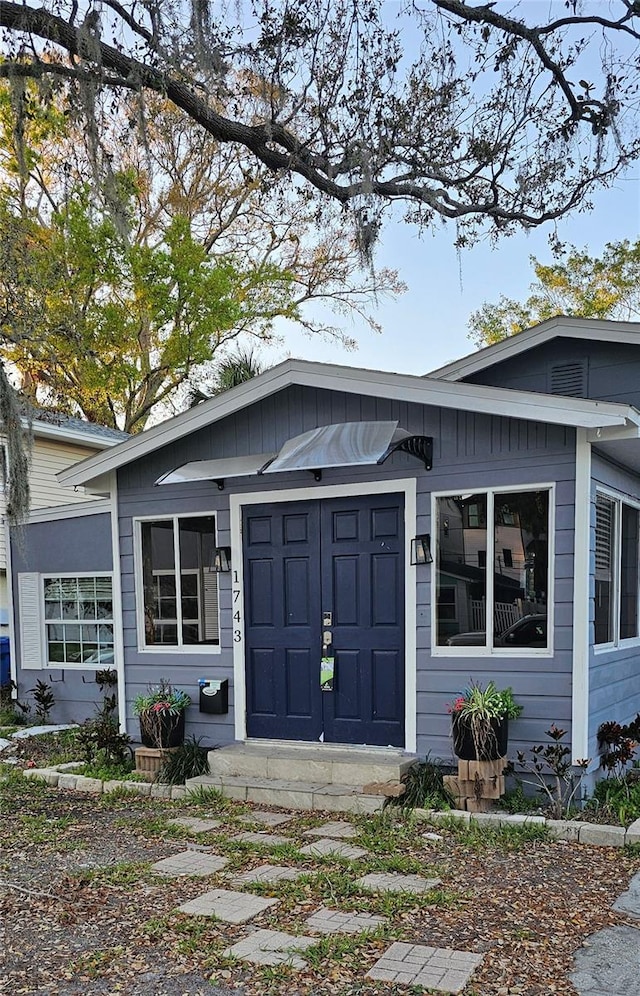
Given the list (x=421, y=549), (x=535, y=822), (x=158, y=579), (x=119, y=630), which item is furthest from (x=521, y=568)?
(x=119, y=630)

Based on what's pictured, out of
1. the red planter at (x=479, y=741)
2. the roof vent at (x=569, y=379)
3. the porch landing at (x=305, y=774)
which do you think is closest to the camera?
the red planter at (x=479, y=741)

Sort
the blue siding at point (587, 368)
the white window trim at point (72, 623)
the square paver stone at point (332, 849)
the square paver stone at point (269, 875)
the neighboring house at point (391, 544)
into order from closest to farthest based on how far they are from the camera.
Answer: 1. the square paver stone at point (269, 875)
2. the square paver stone at point (332, 849)
3. the neighboring house at point (391, 544)
4. the blue siding at point (587, 368)
5. the white window trim at point (72, 623)

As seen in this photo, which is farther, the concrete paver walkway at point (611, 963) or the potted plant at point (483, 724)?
the potted plant at point (483, 724)

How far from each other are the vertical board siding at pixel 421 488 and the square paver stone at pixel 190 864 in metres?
1.91

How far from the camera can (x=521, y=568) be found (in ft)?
19.2

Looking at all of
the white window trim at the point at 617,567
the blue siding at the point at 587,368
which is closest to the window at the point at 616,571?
the white window trim at the point at 617,567

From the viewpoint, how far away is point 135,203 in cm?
1631

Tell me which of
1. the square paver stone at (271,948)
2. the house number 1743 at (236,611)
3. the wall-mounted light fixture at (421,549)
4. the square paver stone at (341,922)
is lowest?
the square paver stone at (341,922)

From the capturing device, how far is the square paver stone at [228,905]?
4055 millimetres

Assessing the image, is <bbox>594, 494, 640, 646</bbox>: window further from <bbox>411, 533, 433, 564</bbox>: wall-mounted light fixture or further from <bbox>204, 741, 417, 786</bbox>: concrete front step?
<bbox>204, 741, 417, 786</bbox>: concrete front step

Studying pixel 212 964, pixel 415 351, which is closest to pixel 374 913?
pixel 212 964

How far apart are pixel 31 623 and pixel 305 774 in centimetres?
509

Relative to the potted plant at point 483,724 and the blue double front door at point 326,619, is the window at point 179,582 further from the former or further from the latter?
the potted plant at point 483,724

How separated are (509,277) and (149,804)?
1731 cm
